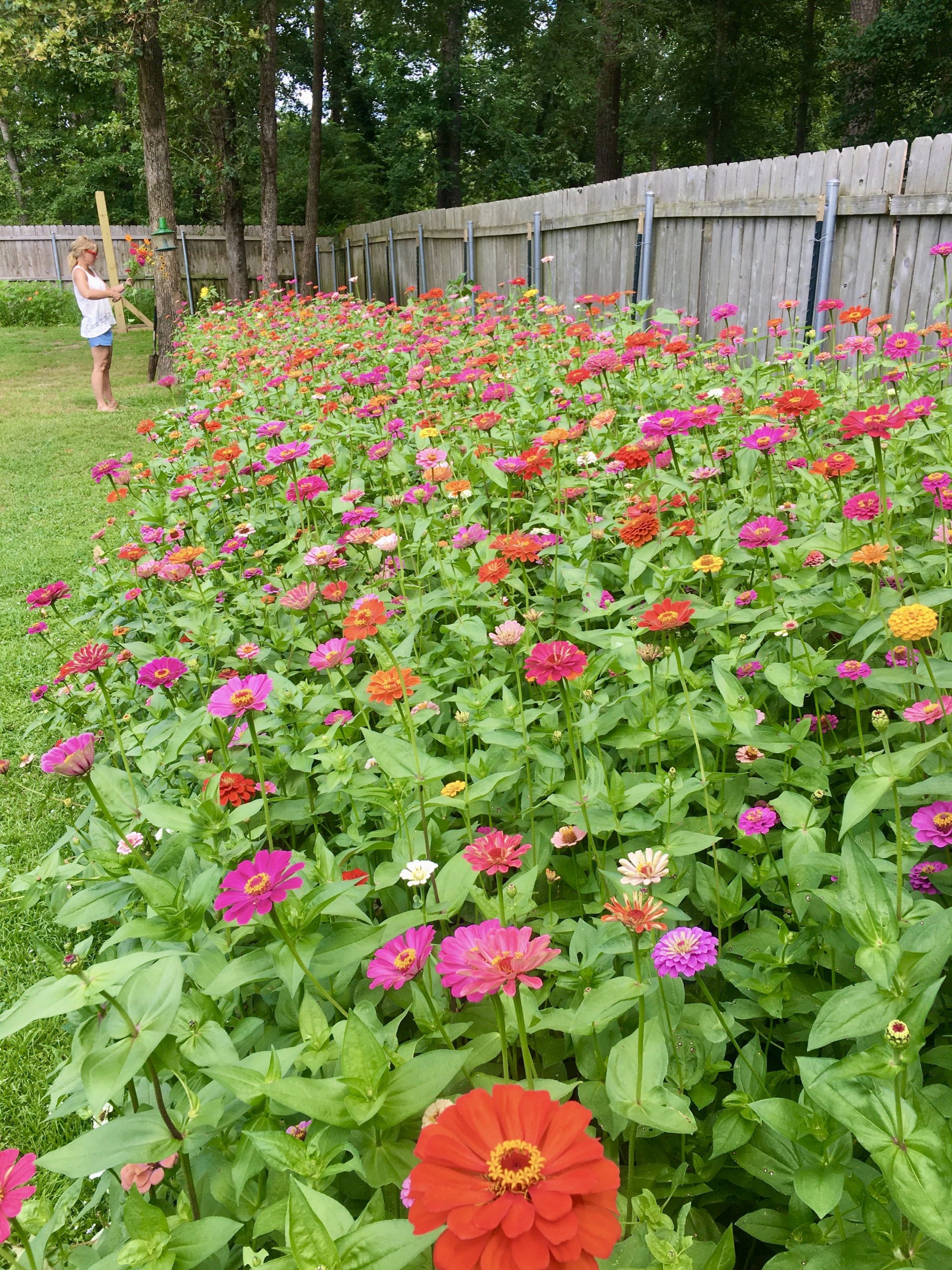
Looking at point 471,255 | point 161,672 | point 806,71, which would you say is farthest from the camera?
point 806,71

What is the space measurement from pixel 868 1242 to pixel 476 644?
1.36 metres

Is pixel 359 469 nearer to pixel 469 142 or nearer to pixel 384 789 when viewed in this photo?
pixel 384 789

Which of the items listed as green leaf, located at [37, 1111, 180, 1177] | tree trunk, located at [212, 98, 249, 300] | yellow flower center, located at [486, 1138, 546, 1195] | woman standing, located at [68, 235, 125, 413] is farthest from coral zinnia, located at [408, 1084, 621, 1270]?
tree trunk, located at [212, 98, 249, 300]

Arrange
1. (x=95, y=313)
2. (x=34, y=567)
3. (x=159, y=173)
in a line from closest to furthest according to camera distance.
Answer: (x=34, y=567)
(x=95, y=313)
(x=159, y=173)

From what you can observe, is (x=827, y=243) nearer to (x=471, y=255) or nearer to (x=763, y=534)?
(x=763, y=534)

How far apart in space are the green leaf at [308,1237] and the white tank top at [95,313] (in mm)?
10389

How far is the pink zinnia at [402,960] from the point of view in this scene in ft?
3.41

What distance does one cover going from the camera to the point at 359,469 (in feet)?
11.7

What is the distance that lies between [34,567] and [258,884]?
4.74 m

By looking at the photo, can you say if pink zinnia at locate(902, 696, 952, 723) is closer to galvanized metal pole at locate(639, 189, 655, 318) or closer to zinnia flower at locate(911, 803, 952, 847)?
zinnia flower at locate(911, 803, 952, 847)

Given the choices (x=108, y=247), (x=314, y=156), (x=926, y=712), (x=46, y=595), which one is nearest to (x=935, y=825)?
(x=926, y=712)

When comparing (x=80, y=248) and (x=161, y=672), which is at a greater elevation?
(x=80, y=248)

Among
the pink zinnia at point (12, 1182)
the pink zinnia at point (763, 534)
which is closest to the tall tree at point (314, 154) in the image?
the pink zinnia at point (763, 534)

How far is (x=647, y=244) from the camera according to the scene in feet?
24.0
